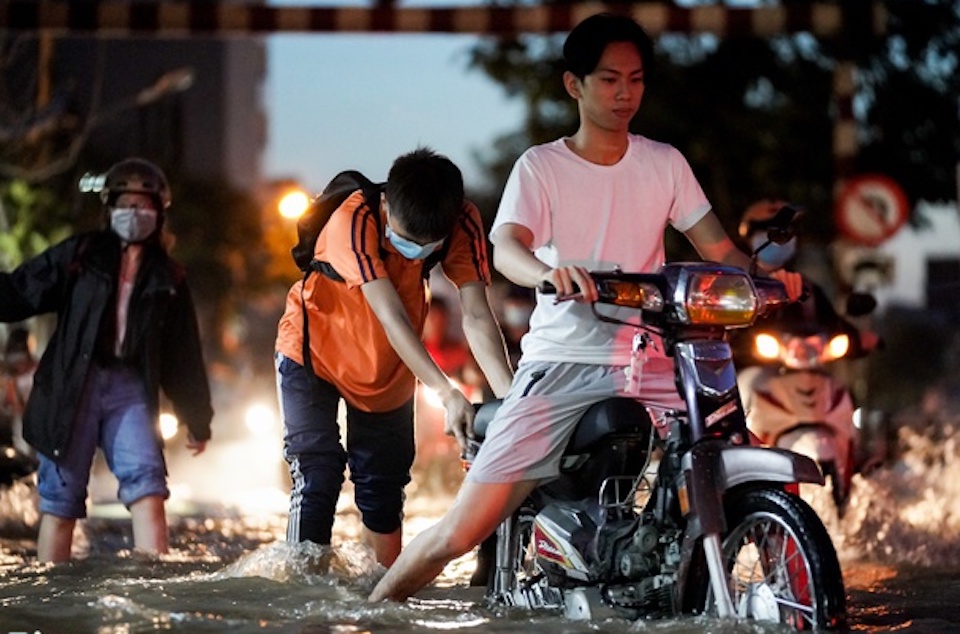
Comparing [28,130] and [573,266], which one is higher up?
[28,130]

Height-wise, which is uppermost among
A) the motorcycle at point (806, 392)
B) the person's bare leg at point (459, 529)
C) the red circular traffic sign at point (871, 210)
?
the red circular traffic sign at point (871, 210)

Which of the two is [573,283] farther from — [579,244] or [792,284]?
[792,284]

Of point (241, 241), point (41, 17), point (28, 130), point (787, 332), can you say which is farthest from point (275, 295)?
point (787, 332)

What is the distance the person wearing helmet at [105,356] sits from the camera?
8.47 meters

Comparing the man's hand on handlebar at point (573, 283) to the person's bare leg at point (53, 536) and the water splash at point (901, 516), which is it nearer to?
the person's bare leg at point (53, 536)

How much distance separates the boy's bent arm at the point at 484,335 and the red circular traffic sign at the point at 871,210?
12041mm

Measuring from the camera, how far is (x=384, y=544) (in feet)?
26.1

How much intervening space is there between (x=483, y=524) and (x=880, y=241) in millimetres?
13333

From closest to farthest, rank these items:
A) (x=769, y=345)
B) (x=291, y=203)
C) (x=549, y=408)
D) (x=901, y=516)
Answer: (x=549, y=408)
(x=769, y=345)
(x=901, y=516)
(x=291, y=203)

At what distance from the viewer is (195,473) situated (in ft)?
67.2

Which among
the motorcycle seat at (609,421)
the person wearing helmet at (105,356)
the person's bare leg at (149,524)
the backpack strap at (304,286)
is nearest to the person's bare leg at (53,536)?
the person wearing helmet at (105,356)

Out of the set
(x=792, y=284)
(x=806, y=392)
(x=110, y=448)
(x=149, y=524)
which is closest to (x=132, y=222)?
(x=110, y=448)

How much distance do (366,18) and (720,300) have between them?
14.6 m

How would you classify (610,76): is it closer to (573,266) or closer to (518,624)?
(573,266)
